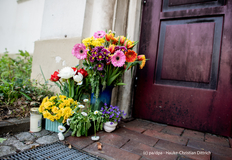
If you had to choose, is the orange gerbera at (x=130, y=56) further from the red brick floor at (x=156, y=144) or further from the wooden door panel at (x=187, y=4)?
the wooden door panel at (x=187, y=4)

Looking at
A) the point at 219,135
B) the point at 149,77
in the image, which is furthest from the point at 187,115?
the point at 149,77

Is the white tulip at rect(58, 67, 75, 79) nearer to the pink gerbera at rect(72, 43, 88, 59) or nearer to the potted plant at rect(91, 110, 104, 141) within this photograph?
the pink gerbera at rect(72, 43, 88, 59)

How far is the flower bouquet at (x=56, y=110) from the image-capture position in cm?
146

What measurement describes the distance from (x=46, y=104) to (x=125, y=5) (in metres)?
1.73

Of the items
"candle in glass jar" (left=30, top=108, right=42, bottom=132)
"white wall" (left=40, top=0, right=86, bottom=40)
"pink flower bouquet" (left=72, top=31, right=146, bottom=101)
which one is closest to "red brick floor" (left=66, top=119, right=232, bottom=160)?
"candle in glass jar" (left=30, top=108, right=42, bottom=132)

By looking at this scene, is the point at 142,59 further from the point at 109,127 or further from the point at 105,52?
the point at 109,127

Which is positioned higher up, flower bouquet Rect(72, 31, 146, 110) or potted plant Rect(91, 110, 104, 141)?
flower bouquet Rect(72, 31, 146, 110)

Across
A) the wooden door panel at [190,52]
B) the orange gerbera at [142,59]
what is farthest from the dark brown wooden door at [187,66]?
the orange gerbera at [142,59]

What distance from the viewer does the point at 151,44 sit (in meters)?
2.15

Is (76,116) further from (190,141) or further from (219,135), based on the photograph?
(219,135)

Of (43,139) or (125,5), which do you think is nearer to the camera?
(43,139)

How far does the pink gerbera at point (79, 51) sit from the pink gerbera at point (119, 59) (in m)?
0.30

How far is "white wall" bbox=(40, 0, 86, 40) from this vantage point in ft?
6.72

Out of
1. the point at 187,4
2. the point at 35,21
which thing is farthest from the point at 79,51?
the point at 35,21
